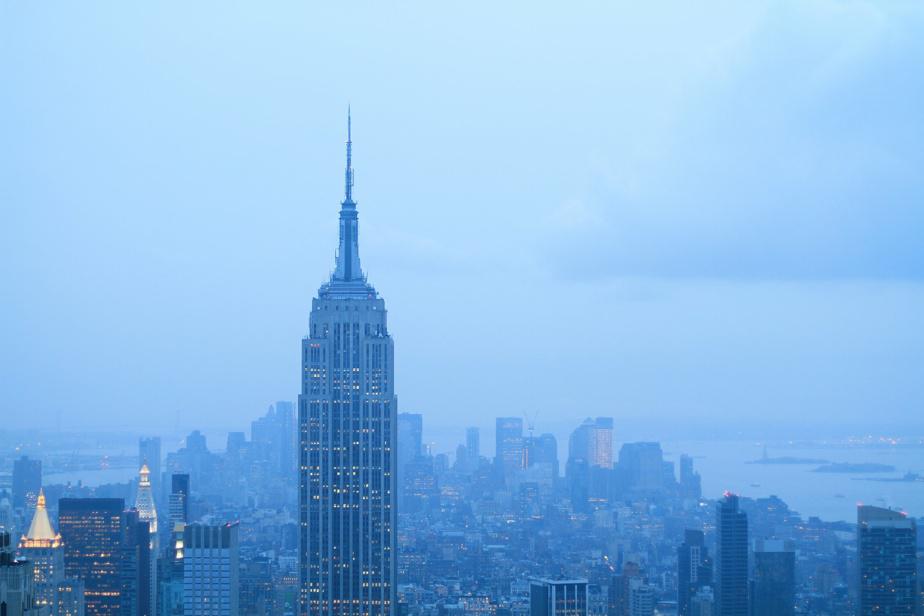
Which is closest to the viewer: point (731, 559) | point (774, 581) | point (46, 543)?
point (46, 543)

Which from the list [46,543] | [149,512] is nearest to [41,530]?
[46,543]

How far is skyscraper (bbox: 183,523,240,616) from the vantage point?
2367 cm

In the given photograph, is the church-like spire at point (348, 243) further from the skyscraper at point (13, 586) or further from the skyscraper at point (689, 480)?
the skyscraper at point (13, 586)

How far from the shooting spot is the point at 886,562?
1922cm

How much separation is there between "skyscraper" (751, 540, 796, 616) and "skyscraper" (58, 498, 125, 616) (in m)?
8.63

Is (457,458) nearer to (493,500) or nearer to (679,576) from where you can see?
(493,500)

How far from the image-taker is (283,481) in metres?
26.6

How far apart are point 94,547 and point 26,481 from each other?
590 cm

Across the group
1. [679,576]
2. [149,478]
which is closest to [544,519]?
[679,576]

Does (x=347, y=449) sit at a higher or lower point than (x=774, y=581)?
higher

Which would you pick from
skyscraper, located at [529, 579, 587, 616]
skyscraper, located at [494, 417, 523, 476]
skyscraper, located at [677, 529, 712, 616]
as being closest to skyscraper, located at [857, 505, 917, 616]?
skyscraper, located at [677, 529, 712, 616]

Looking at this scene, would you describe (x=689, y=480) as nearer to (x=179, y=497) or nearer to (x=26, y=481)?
(x=179, y=497)

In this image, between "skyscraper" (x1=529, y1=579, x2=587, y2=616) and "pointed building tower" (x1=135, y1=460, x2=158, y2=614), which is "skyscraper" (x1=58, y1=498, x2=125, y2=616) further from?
"skyscraper" (x1=529, y1=579, x2=587, y2=616)

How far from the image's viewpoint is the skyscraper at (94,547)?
2005 cm
